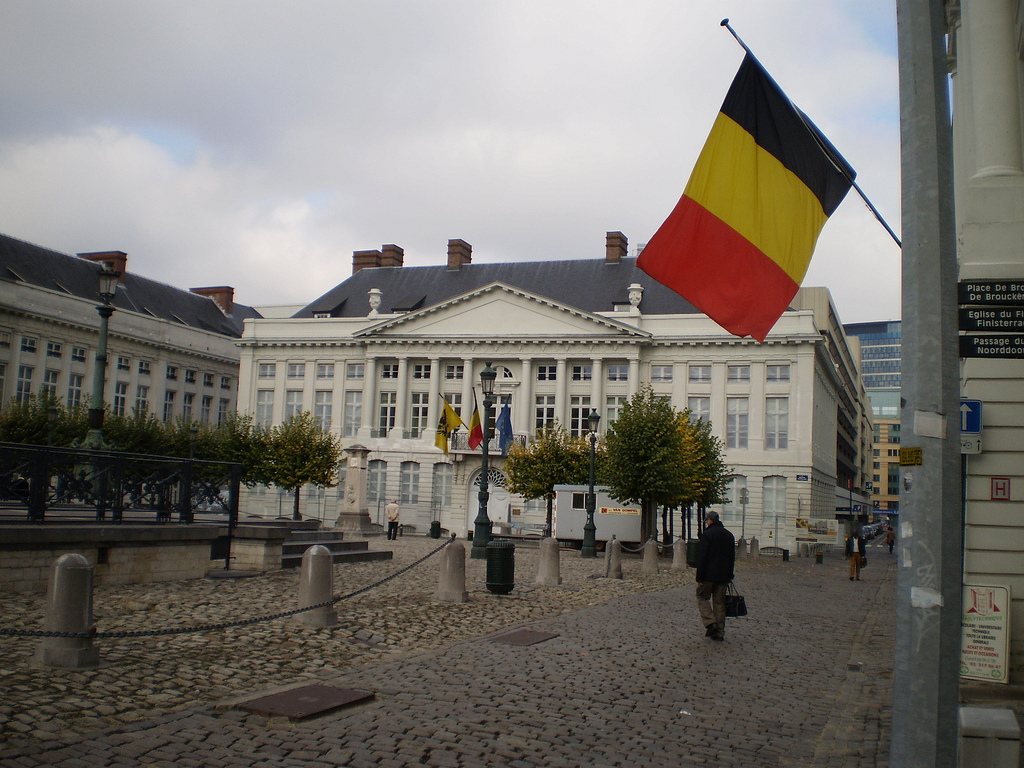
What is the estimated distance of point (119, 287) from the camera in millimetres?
65938

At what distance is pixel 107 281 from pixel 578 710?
50.3ft

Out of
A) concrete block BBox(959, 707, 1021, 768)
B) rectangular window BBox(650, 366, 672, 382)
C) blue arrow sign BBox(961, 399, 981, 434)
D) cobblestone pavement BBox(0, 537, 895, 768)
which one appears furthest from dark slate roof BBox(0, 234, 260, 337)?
concrete block BBox(959, 707, 1021, 768)

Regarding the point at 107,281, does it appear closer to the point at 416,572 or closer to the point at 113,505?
the point at 113,505

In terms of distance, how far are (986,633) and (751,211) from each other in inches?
211

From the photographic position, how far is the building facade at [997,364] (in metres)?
10.5

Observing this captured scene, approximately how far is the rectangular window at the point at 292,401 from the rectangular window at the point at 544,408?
16946 millimetres

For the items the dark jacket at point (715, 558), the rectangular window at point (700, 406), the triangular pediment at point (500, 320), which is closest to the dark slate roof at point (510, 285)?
the triangular pediment at point (500, 320)

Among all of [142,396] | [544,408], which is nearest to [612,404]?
[544,408]

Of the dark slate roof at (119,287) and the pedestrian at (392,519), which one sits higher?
the dark slate roof at (119,287)

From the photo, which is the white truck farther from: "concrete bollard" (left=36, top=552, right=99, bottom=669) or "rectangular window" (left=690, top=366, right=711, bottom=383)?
"concrete bollard" (left=36, top=552, right=99, bottom=669)

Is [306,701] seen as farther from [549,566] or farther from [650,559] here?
[650,559]

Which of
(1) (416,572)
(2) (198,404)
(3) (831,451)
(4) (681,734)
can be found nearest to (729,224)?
(4) (681,734)

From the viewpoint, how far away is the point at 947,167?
4.79 m

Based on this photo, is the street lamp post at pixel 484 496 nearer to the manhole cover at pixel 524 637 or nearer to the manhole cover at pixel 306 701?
the manhole cover at pixel 524 637
